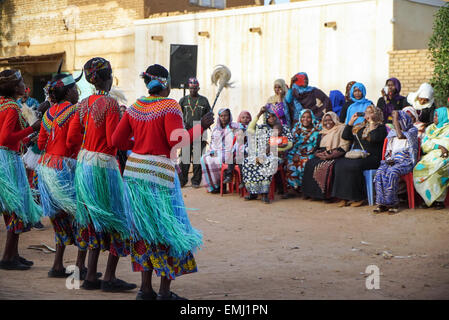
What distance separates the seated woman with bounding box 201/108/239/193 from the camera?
11.7 m

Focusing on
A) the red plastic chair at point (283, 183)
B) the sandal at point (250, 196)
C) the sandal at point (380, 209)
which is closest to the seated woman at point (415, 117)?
the sandal at point (380, 209)

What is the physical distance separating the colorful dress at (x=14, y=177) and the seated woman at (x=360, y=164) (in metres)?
5.00

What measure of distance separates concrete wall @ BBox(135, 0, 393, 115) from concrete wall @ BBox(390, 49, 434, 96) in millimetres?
326

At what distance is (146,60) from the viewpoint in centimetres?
1811

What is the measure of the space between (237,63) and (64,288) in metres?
11.2

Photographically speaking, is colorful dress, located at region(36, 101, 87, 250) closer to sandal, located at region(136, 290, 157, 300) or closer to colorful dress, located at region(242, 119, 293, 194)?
sandal, located at region(136, 290, 157, 300)

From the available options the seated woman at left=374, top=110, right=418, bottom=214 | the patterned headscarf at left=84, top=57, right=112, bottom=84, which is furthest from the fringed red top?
the seated woman at left=374, top=110, right=418, bottom=214

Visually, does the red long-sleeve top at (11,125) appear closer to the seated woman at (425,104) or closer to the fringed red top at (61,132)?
the fringed red top at (61,132)

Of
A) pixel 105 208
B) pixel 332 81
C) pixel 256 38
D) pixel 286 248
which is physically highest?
pixel 256 38

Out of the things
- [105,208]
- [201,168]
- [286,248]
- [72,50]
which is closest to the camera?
[105,208]

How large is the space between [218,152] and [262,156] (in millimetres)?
1156

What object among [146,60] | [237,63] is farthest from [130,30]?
[237,63]

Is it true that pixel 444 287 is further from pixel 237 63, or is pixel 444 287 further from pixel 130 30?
pixel 130 30

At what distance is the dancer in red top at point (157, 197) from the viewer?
15.9ft
